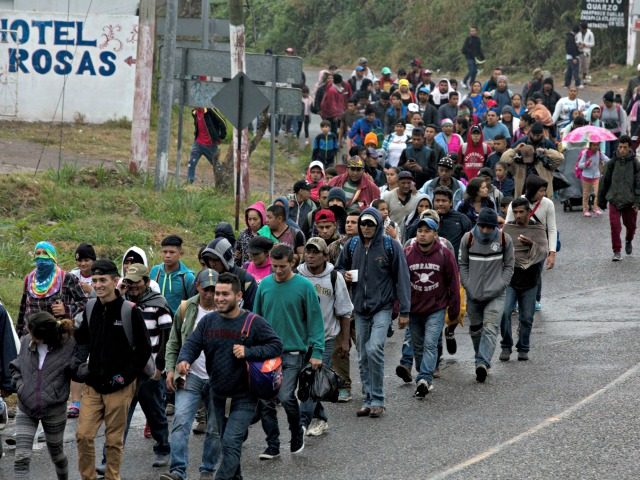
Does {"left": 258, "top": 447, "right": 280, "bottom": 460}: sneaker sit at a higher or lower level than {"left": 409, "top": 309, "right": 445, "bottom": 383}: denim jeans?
lower

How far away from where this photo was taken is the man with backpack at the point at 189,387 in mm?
9766

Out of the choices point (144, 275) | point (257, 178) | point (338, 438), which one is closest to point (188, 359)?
point (144, 275)

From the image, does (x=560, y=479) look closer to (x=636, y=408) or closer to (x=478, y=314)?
(x=636, y=408)

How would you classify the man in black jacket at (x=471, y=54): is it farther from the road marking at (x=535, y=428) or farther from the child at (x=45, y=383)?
the child at (x=45, y=383)

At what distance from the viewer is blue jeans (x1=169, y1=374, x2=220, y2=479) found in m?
9.75

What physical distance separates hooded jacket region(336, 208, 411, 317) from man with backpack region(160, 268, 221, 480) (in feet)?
6.14

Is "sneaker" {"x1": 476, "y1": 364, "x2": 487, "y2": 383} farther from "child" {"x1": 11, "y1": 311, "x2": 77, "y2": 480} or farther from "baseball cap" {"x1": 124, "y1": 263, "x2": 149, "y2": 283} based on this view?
"child" {"x1": 11, "y1": 311, "x2": 77, "y2": 480}

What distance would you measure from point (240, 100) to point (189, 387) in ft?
26.3

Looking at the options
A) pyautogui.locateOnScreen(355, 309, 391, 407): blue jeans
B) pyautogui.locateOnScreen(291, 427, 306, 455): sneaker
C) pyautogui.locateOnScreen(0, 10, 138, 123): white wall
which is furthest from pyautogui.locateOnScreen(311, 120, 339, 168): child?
pyautogui.locateOnScreen(291, 427, 306, 455): sneaker

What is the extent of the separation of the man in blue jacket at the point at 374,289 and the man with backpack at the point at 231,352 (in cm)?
240

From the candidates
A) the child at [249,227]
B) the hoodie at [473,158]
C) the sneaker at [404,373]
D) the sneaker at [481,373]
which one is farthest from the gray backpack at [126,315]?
the hoodie at [473,158]

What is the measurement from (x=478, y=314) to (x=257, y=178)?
1384 centimetres

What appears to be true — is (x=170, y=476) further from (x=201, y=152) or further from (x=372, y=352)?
(x=201, y=152)

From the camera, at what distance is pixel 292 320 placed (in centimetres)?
1065
